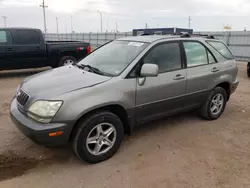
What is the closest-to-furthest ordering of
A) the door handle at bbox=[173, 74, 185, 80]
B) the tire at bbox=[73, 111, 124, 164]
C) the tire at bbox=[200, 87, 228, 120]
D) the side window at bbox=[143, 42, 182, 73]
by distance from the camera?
the tire at bbox=[73, 111, 124, 164] < the side window at bbox=[143, 42, 182, 73] < the door handle at bbox=[173, 74, 185, 80] < the tire at bbox=[200, 87, 228, 120]

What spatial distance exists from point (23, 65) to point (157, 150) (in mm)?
7049

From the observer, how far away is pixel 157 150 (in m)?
3.64

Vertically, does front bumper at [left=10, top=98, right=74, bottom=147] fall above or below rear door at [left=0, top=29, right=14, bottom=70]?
below

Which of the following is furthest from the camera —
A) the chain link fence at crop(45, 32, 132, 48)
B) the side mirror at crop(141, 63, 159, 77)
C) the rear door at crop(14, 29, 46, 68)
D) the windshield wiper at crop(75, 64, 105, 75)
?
the chain link fence at crop(45, 32, 132, 48)

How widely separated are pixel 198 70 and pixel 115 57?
153 centimetres

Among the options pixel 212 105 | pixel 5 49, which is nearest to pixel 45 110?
pixel 212 105

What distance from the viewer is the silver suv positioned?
2.91m

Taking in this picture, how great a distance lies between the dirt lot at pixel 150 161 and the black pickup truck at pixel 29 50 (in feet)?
15.4

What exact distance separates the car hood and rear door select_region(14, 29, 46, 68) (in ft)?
18.8

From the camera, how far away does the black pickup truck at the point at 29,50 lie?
8.54m

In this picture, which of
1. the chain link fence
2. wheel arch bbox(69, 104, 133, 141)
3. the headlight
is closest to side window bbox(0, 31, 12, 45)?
the headlight

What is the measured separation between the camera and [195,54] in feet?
14.2

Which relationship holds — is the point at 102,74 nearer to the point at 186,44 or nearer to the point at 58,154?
the point at 58,154

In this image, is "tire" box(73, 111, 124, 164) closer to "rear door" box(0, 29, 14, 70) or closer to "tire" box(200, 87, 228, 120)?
"tire" box(200, 87, 228, 120)
